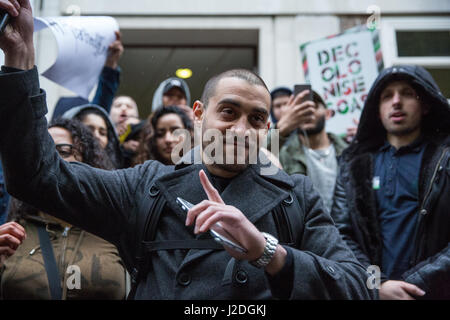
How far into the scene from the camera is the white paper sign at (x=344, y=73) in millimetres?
4047

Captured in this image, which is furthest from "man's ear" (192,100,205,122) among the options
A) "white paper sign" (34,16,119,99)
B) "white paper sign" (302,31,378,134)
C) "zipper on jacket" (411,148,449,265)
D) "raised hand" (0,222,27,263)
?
"white paper sign" (302,31,378,134)

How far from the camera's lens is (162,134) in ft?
12.2

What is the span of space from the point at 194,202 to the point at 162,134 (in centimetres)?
187

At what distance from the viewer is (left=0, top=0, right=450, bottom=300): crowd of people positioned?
1.63 meters

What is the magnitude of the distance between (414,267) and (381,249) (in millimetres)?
273

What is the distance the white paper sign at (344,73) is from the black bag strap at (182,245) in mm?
2556

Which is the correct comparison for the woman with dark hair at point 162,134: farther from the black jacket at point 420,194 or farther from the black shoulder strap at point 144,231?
the black shoulder strap at point 144,231

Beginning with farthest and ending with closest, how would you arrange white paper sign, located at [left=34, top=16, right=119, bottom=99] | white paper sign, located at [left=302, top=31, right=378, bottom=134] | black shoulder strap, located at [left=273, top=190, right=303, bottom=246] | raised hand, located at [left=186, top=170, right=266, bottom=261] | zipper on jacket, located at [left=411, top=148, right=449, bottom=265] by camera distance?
white paper sign, located at [left=302, top=31, right=378, bottom=134] < white paper sign, located at [left=34, top=16, right=119, bottom=99] < zipper on jacket, located at [left=411, top=148, right=449, bottom=265] < black shoulder strap, located at [left=273, top=190, right=303, bottom=246] < raised hand, located at [left=186, top=170, right=266, bottom=261]

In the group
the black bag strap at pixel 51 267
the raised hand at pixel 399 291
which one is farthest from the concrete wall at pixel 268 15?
the black bag strap at pixel 51 267

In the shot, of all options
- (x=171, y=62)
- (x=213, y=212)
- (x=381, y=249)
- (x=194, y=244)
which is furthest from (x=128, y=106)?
(x=213, y=212)

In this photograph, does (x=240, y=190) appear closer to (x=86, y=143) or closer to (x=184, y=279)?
(x=184, y=279)

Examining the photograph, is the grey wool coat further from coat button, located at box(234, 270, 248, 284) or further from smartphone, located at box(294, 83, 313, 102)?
smartphone, located at box(294, 83, 313, 102)

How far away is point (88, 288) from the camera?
2.46m

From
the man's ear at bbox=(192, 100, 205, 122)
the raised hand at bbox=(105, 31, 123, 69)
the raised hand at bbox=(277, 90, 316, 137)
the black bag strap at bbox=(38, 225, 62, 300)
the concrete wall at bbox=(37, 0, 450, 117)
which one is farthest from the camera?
the concrete wall at bbox=(37, 0, 450, 117)
